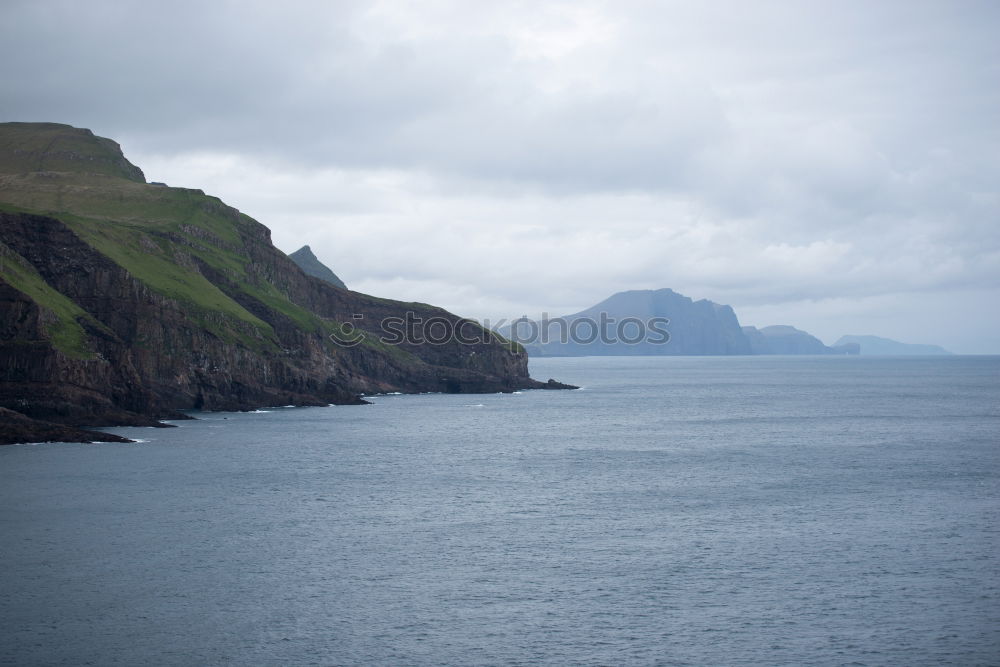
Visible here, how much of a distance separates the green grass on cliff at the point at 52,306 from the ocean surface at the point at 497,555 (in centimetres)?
2443

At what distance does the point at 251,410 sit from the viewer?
493 ft

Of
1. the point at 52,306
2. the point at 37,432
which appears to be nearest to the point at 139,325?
the point at 52,306

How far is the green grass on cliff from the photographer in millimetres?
116688

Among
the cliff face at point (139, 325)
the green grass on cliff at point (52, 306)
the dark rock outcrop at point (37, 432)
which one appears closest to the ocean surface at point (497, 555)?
the dark rock outcrop at point (37, 432)

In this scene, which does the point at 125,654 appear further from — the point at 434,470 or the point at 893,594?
the point at 434,470

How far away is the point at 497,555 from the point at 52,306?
95209mm

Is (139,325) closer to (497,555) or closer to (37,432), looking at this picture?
(37,432)

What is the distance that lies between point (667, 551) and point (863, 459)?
48462 millimetres

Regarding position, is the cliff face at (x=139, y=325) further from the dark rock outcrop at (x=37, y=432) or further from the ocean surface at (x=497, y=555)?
the ocean surface at (x=497, y=555)

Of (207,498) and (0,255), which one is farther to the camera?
(0,255)

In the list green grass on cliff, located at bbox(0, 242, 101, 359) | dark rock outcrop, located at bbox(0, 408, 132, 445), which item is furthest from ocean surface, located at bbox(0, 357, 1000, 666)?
green grass on cliff, located at bbox(0, 242, 101, 359)

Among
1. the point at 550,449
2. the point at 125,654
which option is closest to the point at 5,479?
the point at 125,654

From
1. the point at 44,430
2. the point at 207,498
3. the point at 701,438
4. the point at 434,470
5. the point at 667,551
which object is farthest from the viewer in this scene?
the point at 701,438

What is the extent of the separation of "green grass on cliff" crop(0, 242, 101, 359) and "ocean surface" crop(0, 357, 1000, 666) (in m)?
24.4
